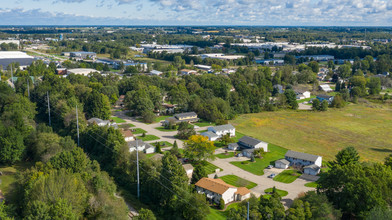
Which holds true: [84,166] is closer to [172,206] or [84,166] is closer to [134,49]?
[172,206]

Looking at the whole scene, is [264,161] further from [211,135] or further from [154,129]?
[154,129]

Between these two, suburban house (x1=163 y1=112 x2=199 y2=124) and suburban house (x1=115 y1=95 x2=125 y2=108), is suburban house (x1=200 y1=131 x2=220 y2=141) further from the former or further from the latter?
suburban house (x1=115 y1=95 x2=125 y2=108)

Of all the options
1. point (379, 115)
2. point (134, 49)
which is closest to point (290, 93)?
point (379, 115)

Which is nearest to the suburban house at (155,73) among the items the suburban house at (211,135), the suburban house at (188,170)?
the suburban house at (211,135)

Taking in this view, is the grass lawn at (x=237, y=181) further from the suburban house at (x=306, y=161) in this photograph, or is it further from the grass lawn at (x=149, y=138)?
the grass lawn at (x=149, y=138)

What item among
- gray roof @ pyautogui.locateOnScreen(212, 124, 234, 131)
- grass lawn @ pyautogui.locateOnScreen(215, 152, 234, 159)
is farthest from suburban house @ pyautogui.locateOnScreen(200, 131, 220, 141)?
grass lawn @ pyautogui.locateOnScreen(215, 152, 234, 159)
